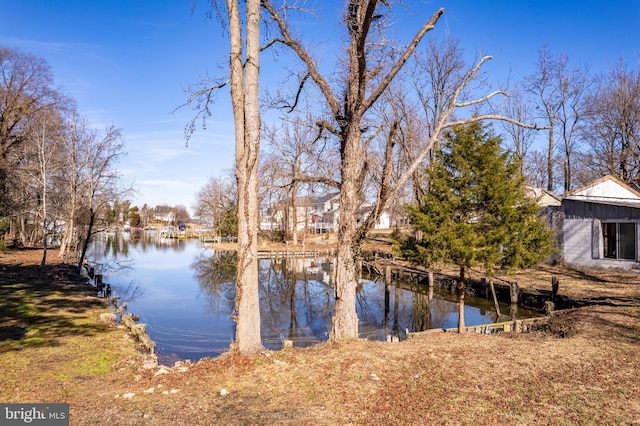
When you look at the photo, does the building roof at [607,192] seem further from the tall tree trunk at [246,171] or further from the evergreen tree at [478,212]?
the tall tree trunk at [246,171]

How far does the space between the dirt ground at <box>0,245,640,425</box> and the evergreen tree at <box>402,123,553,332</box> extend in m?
2.38

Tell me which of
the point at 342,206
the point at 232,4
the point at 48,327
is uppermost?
the point at 232,4

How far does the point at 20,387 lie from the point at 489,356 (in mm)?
8058

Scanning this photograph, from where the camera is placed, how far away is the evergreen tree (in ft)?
Result: 38.4

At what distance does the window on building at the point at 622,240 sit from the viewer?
1977 cm

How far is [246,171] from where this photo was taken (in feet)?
24.2

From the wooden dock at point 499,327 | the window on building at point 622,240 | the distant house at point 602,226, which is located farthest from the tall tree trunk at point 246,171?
the window on building at point 622,240

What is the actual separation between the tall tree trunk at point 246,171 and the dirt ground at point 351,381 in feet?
1.99

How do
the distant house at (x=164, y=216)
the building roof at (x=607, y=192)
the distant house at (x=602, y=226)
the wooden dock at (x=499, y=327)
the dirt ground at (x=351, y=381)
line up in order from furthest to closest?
the distant house at (x=164, y=216)
the building roof at (x=607, y=192)
the distant house at (x=602, y=226)
the wooden dock at (x=499, y=327)
the dirt ground at (x=351, y=381)

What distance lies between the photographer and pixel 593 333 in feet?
32.6

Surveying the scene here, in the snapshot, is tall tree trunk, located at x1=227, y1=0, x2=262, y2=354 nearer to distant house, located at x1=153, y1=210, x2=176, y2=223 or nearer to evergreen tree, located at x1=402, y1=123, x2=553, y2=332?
evergreen tree, located at x1=402, y1=123, x2=553, y2=332

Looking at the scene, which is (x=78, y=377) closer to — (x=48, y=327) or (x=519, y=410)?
(x=48, y=327)

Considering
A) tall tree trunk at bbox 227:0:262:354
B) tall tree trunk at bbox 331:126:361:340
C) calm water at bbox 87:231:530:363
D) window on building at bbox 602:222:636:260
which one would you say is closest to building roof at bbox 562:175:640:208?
window on building at bbox 602:222:636:260

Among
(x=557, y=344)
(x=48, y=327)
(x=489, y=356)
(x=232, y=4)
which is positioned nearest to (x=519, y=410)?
(x=489, y=356)
